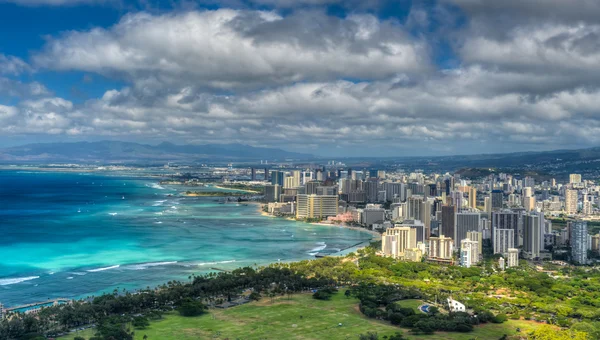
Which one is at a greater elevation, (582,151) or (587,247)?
(582,151)

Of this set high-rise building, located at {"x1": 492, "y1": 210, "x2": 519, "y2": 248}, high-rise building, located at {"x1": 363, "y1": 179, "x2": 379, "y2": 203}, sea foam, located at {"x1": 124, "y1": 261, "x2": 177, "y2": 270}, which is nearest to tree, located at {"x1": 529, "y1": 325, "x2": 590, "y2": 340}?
sea foam, located at {"x1": 124, "y1": 261, "x2": 177, "y2": 270}

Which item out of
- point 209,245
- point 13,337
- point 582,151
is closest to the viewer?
point 13,337

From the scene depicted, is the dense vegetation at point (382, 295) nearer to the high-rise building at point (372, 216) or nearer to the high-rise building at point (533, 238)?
the high-rise building at point (533, 238)

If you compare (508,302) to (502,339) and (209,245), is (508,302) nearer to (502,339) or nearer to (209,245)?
(502,339)

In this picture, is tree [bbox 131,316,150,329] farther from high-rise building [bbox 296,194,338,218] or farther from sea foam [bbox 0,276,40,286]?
high-rise building [bbox 296,194,338,218]

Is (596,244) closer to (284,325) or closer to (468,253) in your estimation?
(468,253)

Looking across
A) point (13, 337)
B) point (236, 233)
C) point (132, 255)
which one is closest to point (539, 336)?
point (13, 337)
